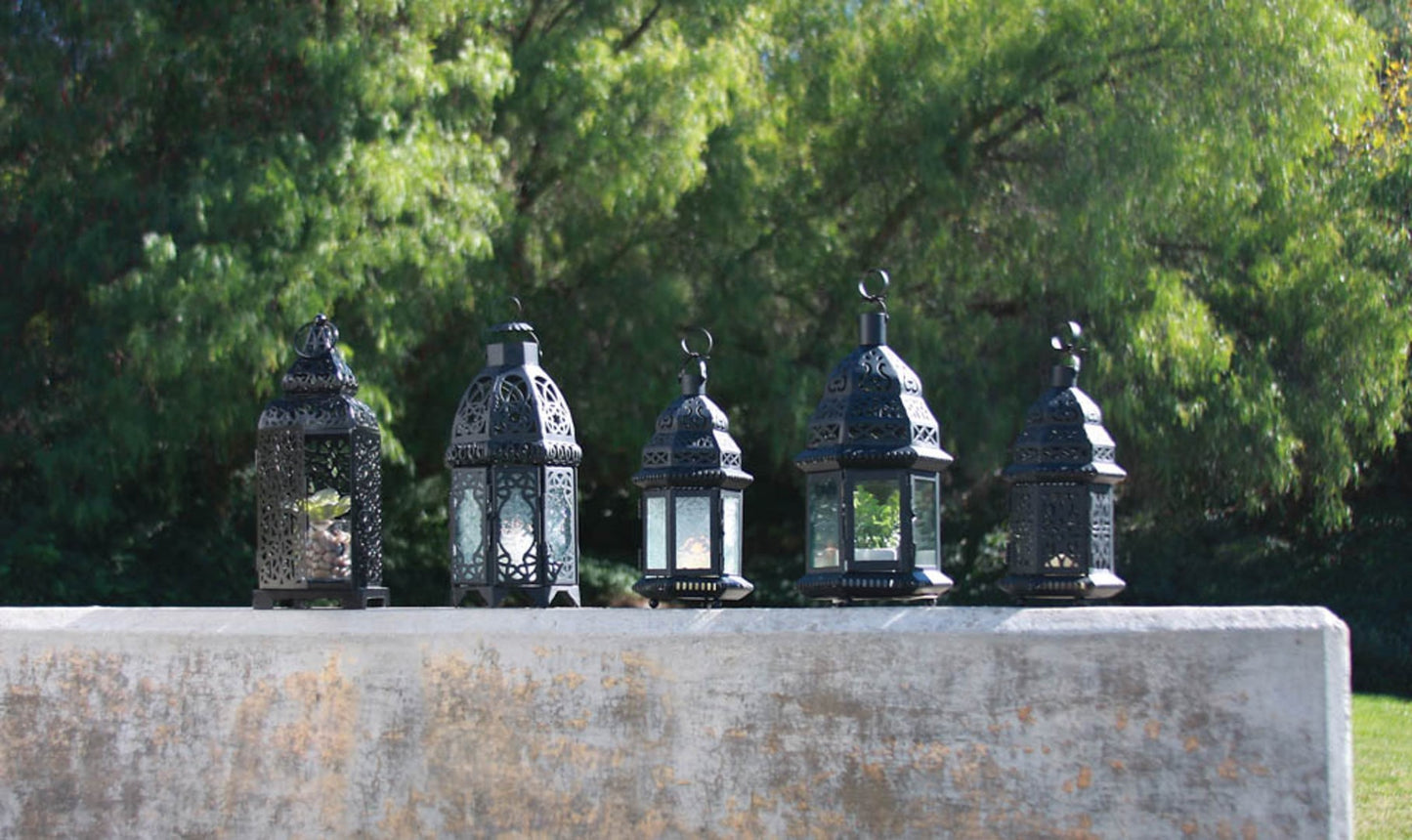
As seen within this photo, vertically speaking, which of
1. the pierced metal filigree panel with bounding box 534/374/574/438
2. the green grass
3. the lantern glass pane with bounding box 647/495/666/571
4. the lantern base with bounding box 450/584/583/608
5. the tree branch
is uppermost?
the tree branch

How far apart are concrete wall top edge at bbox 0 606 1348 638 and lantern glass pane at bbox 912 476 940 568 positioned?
40 cm

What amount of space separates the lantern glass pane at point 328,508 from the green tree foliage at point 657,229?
424 cm

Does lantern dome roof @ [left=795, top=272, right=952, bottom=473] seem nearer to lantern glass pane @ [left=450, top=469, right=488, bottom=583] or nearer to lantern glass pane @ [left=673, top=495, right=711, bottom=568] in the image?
lantern glass pane @ [left=673, top=495, right=711, bottom=568]

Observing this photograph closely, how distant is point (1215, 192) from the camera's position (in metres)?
10.6

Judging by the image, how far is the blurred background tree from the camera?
9.64 meters

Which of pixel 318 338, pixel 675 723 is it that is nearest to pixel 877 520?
pixel 675 723

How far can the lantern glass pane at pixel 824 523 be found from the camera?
14.9ft

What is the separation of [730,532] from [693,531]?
182 mm

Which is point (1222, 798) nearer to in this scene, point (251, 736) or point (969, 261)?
point (251, 736)

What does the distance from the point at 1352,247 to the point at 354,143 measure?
691cm

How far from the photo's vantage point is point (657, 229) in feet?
38.3

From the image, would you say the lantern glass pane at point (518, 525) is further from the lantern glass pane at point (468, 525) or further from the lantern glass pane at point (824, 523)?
the lantern glass pane at point (824, 523)

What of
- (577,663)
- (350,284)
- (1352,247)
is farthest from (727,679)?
(1352,247)

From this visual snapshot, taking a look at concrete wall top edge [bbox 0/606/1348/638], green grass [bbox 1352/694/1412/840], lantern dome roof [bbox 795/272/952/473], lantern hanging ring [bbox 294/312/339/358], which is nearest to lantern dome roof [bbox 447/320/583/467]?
lantern hanging ring [bbox 294/312/339/358]
